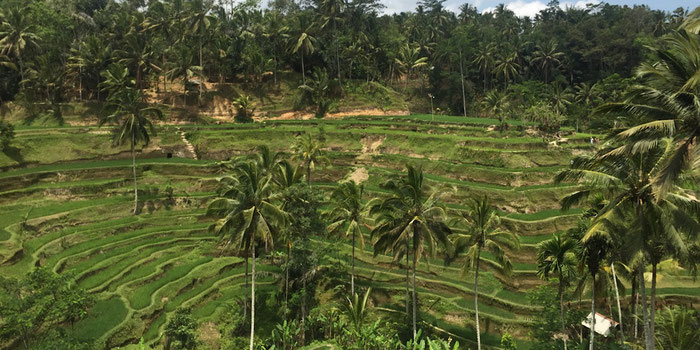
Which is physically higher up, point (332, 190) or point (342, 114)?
point (342, 114)

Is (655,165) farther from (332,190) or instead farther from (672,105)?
(332,190)

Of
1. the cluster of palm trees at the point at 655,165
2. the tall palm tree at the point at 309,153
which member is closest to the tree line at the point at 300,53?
the tall palm tree at the point at 309,153

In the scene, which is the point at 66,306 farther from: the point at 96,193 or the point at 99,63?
the point at 99,63

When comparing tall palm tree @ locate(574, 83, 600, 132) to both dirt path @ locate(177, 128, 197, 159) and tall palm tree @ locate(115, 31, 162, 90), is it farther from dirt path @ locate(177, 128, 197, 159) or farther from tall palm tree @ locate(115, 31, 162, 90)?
tall palm tree @ locate(115, 31, 162, 90)

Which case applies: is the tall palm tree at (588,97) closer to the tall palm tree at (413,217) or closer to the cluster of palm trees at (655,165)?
the tall palm tree at (413,217)

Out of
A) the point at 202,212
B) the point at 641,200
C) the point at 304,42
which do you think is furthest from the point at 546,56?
the point at 641,200

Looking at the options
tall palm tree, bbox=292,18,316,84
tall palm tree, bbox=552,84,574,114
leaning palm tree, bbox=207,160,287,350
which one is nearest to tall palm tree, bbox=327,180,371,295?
leaning palm tree, bbox=207,160,287,350
